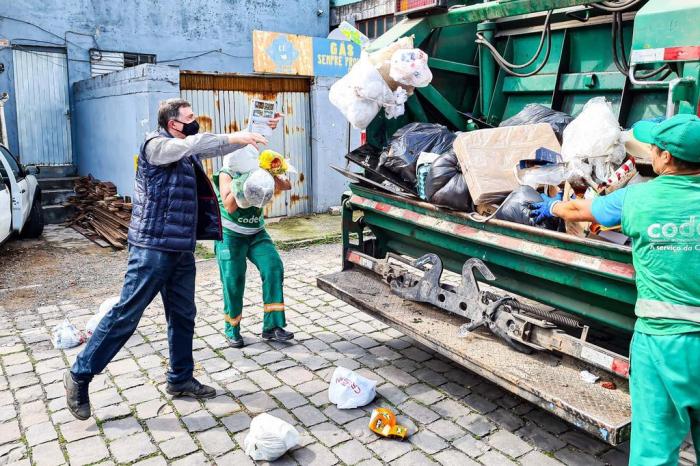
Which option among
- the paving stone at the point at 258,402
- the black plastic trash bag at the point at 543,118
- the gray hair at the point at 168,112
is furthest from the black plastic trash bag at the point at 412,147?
the paving stone at the point at 258,402

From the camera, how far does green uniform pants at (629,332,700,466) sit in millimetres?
2176

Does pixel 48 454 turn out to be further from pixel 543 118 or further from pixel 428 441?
pixel 543 118

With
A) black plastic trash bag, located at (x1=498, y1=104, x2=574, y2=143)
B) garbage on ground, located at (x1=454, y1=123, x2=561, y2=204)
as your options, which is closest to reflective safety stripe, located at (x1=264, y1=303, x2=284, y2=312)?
garbage on ground, located at (x1=454, y1=123, x2=561, y2=204)

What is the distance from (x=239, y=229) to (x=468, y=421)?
6.45 feet

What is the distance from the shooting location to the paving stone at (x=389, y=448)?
10.0 ft

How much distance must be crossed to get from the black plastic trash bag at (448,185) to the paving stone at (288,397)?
1.44 m

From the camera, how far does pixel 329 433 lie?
10.8 feet

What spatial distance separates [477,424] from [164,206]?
2.10m

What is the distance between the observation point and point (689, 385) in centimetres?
217

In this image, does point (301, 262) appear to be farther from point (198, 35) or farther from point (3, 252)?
point (198, 35)

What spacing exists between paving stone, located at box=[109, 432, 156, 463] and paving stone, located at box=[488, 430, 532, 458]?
1761mm

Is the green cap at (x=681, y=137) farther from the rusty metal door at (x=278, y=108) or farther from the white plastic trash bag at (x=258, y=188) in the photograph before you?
the rusty metal door at (x=278, y=108)

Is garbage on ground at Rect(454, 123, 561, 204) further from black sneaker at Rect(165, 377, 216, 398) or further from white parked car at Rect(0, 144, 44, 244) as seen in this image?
white parked car at Rect(0, 144, 44, 244)

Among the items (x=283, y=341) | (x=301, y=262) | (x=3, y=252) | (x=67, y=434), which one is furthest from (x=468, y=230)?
(x=3, y=252)
